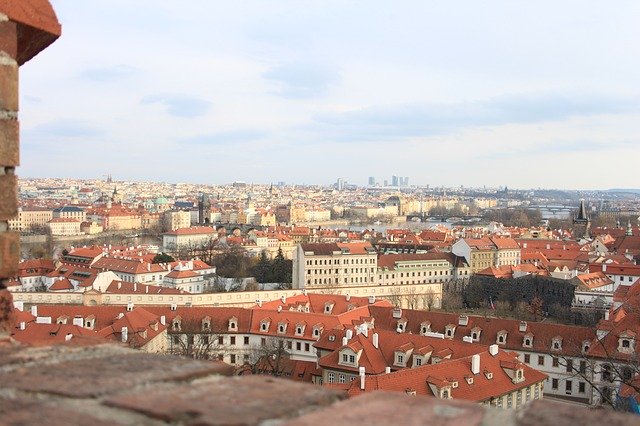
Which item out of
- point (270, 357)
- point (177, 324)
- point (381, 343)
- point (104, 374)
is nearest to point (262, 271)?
point (177, 324)

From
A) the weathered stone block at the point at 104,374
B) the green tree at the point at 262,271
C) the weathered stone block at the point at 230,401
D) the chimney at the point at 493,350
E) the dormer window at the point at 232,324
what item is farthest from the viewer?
the green tree at the point at 262,271

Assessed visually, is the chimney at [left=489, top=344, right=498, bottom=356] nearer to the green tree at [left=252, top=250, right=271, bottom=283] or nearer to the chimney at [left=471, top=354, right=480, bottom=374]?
the chimney at [left=471, top=354, right=480, bottom=374]

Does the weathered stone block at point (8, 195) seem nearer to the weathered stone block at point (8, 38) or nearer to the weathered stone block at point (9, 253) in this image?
the weathered stone block at point (9, 253)

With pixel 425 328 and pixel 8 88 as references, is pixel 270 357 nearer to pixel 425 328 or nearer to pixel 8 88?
pixel 425 328

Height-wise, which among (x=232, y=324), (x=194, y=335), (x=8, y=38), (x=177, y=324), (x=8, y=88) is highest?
(x=8, y=38)

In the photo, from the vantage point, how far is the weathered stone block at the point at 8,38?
92.6 inches

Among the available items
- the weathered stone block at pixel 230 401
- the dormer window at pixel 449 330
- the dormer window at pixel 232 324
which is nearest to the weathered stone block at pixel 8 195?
the weathered stone block at pixel 230 401

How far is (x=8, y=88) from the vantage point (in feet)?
7.54

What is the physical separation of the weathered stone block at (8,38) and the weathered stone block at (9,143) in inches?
10.3

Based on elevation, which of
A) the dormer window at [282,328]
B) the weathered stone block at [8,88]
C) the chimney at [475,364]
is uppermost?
the weathered stone block at [8,88]

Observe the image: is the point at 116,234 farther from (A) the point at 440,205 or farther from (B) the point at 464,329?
(A) the point at 440,205

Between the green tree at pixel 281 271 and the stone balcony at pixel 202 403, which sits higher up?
the stone balcony at pixel 202 403

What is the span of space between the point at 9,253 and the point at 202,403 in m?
1.20

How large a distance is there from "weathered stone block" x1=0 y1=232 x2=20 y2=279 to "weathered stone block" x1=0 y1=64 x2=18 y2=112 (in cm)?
41
